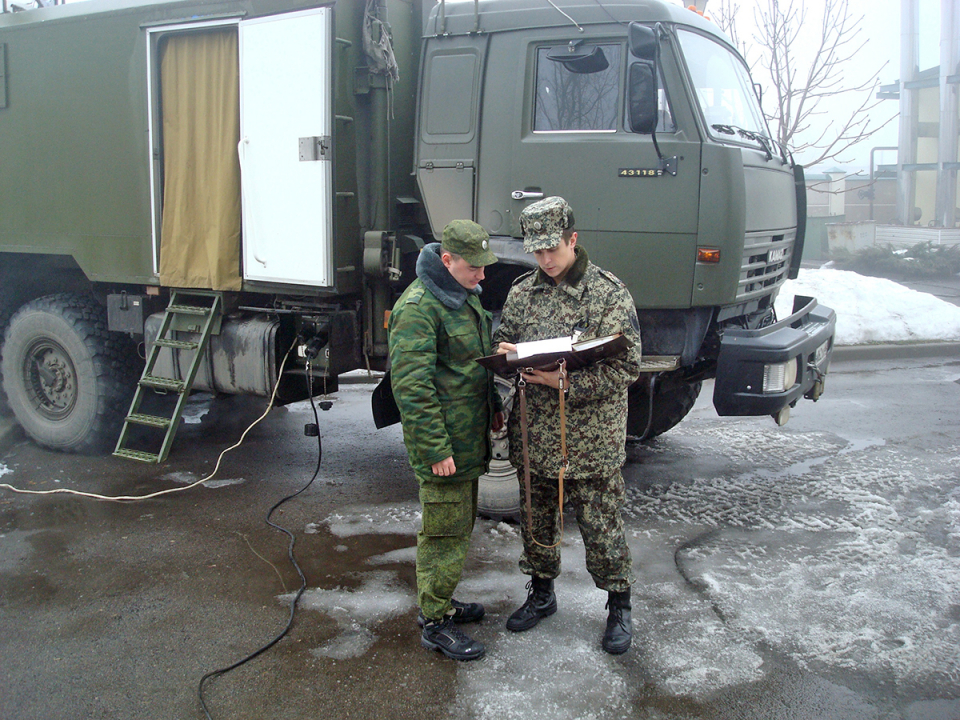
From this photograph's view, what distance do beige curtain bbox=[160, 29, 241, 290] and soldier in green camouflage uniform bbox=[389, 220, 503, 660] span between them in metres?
2.59

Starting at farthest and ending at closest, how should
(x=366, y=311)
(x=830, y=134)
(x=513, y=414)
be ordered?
(x=830, y=134) → (x=366, y=311) → (x=513, y=414)

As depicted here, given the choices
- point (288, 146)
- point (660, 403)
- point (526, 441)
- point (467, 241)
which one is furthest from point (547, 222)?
point (660, 403)

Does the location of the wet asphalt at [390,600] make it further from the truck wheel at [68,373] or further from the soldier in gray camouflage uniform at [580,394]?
the soldier in gray camouflage uniform at [580,394]

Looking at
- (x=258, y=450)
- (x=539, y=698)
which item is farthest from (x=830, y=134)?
(x=539, y=698)

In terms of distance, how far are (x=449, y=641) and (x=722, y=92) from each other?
11.6ft

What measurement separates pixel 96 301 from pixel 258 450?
1.63 metres

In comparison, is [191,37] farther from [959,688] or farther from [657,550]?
[959,688]

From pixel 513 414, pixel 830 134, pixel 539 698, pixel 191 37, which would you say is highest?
pixel 830 134

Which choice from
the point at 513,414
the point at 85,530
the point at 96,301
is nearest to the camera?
the point at 513,414

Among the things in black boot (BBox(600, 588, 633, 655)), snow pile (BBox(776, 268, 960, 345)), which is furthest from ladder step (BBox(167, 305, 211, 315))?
snow pile (BBox(776, 268, 960, 345))

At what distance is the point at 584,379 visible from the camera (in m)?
3.22

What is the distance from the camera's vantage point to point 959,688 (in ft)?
10.2

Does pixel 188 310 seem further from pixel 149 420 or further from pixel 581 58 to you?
pixel 581 58

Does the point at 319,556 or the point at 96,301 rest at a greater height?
the point at 96,301
